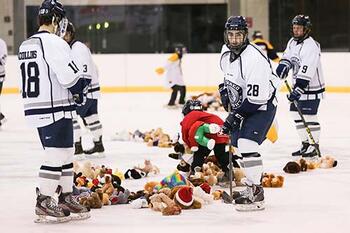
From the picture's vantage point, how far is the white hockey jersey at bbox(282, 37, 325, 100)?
7.09 meters

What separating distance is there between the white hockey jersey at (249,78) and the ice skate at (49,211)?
1293 millimetres

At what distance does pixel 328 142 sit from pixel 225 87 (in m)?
3.68

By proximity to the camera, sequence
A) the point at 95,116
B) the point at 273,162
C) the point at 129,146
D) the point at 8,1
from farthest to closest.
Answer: the point at 8,1, the point at 129,146, the point at 95,116, the point at 273,162

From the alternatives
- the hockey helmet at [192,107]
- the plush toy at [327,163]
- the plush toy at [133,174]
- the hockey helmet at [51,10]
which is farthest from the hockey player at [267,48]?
the hockey helmet at [51,10]

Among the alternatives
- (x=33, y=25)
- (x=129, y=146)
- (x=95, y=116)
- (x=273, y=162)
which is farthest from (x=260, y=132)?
(x=33, y=25)

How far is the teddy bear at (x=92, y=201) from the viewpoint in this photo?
5.06m

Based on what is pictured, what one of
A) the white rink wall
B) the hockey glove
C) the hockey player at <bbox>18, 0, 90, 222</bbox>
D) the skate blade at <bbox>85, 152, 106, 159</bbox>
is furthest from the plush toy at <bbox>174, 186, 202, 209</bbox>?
the white rink wall

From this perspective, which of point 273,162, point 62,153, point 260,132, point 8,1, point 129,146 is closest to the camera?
point 62,153

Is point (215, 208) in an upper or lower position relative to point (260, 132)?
lower

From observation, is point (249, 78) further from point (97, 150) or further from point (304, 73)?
point (97, 150)

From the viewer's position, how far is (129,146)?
28.5 feet

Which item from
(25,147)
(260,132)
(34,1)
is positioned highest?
(34,1)

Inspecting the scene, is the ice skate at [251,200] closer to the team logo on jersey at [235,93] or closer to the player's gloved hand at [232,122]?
the player's gloved hand at [232,122]

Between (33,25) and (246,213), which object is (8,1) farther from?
(246,213)
